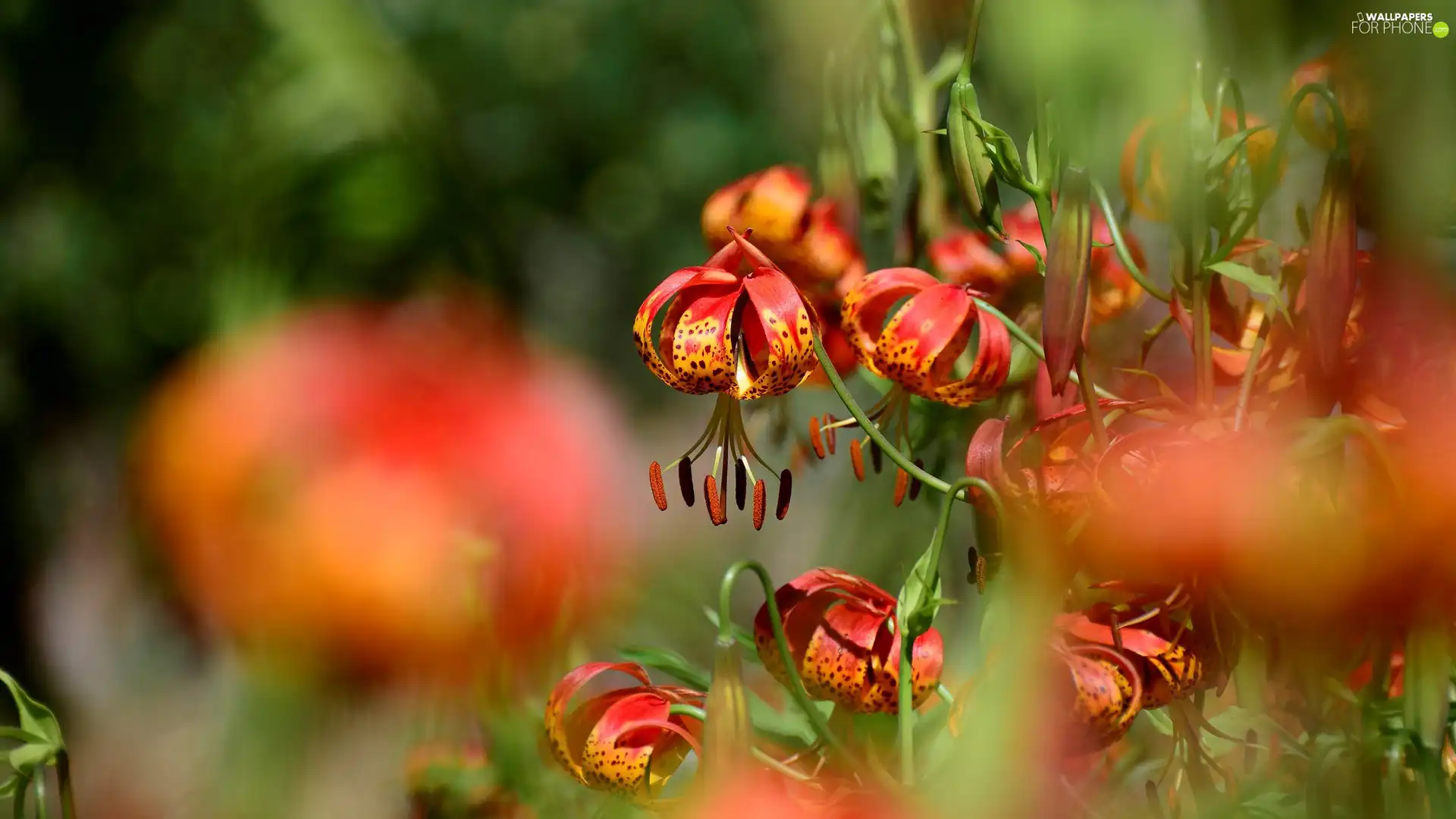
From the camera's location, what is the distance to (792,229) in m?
0.57

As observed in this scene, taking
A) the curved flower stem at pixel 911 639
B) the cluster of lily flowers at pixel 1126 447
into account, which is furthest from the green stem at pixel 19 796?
the curved flower stem at pixel 911 639

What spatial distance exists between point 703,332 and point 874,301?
0.08 metres

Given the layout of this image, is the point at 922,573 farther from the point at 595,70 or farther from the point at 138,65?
the point at 595,70

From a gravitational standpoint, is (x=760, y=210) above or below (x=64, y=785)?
above

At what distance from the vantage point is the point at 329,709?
2.40ft

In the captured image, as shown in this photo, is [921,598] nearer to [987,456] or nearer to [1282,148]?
[987,456]

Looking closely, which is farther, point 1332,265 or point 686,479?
point 686,479

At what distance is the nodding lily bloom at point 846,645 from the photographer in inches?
16.5

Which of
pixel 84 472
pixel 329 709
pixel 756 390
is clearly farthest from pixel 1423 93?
pixel 84 472

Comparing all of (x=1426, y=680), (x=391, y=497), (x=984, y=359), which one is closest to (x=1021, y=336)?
(x=984, y=359)

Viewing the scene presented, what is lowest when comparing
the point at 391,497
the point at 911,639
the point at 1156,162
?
the point at 391,497

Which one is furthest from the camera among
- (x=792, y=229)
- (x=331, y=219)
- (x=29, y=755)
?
(x=331, y=219)

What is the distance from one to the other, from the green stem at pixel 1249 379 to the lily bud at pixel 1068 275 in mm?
68

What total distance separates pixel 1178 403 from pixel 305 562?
56cm
